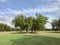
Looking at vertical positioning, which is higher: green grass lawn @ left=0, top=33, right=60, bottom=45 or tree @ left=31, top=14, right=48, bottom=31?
tree @ left=31, top=14, right=48, bottom=31

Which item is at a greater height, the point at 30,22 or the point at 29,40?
the point at 30,22

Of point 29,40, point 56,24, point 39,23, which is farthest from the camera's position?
point 56,24

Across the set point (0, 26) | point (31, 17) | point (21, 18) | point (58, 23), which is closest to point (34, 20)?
point (31, 17)

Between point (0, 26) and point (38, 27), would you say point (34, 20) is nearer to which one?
point (38, 27)

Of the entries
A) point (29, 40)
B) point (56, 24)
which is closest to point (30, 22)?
point (56, 24)

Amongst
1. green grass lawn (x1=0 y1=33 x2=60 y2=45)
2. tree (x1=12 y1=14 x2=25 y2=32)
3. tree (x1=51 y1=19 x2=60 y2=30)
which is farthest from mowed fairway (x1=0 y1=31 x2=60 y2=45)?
tree (x1=51 y1=19 x2=60 y2=30)

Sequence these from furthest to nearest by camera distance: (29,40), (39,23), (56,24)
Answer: (56,24), (39,23), (29,40)

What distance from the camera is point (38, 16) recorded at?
68250mm

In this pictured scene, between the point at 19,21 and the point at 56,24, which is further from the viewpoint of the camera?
the point at 56,24

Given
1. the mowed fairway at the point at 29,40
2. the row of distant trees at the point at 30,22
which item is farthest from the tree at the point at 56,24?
the mowed fairway at the point at 29,40

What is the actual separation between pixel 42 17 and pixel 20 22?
10.5m

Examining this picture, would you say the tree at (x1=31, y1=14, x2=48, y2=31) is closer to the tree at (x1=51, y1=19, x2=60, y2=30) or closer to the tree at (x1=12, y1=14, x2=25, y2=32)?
the tree at (x1=12, y1=14, x2=25, y2=32)

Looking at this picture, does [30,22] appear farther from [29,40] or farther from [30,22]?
[29,40]

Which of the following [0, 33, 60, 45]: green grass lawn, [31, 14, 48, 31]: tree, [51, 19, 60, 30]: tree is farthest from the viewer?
[51, 19, 60, 30]: tree
